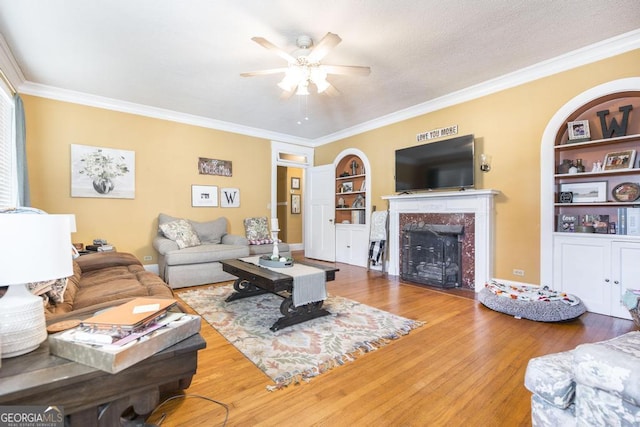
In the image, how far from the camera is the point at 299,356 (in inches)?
83.2

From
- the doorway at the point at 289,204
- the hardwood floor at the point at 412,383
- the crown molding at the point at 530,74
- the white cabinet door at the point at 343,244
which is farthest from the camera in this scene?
the doorway at the point at 289,204

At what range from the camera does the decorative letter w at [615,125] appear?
2.89 m

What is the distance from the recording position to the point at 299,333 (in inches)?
98.6

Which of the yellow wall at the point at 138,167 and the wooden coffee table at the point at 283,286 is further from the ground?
the yellow wall at the point at 138,167

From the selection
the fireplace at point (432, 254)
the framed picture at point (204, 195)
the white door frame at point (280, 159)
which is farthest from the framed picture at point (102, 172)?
the fireplace at point (432, 254)

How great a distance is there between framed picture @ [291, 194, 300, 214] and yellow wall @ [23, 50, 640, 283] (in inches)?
84.5

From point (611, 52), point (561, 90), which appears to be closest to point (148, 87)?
point (561, 90)

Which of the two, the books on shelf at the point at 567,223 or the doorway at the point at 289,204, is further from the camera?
the doorway at the point at 289,204

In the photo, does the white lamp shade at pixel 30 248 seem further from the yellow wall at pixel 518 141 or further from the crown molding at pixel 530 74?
the crown molding at pixel 530 74

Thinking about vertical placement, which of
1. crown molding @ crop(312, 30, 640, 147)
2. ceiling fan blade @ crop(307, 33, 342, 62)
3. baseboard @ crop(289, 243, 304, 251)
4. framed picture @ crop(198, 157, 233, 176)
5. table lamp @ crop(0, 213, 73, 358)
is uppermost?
crown molding @ crop(312, 30, 640, 147)

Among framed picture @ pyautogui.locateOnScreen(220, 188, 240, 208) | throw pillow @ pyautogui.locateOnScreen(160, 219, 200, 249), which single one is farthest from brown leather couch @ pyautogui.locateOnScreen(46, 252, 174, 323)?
framed picture @ pyautogui.locateOnScreen(220, 188, 240, 208)

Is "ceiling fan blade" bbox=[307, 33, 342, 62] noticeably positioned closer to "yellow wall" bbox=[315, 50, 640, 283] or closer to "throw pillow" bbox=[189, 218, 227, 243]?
"yellow wall" bbox=[315, 50, 640, 283]

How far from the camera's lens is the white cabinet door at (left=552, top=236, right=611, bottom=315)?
2938 mm

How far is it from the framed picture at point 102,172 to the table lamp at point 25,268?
4115 mm
